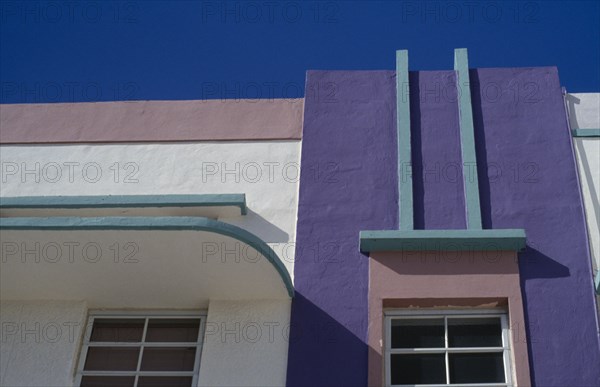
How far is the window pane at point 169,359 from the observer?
7809 mm

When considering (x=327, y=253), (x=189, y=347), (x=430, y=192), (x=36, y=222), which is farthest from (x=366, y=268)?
(x=36, y=222)

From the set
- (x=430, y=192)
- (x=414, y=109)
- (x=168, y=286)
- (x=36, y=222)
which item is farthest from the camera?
(x=414, y=109)

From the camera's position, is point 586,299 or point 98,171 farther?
point 98,171

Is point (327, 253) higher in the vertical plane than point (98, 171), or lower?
lower

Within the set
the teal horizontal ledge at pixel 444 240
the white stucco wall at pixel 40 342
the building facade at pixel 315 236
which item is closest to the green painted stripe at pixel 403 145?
the building facade at pixel 315 236

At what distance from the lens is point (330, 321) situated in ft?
25.1

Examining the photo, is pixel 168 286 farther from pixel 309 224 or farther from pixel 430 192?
pixel 430 192

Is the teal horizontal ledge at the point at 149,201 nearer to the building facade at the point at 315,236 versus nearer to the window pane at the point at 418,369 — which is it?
the building facade at the point at 315,236

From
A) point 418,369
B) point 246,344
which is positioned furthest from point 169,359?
point 418,369

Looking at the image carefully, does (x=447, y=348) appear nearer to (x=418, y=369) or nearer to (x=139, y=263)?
(x=418, y=369)

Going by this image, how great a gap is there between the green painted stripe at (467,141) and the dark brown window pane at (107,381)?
3344mm

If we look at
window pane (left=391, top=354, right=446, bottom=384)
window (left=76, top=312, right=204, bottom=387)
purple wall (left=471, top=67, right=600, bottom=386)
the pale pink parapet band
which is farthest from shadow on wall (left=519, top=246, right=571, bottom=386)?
window (left=76, top=312, right=204, bottom=387)

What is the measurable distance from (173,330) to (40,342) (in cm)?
116

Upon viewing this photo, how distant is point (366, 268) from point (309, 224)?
73cm
